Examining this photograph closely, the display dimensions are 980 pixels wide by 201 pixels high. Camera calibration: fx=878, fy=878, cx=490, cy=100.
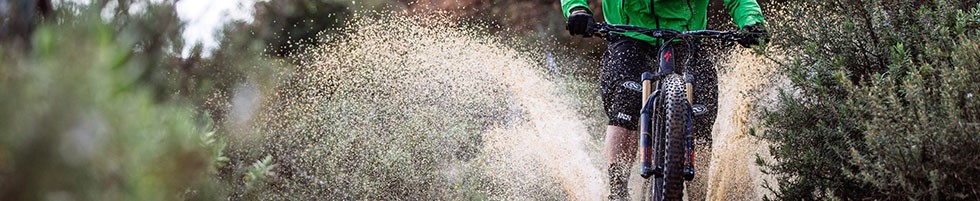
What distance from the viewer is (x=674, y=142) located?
3002 millimetres

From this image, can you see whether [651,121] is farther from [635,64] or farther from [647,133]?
[635,64]

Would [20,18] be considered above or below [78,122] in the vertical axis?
above

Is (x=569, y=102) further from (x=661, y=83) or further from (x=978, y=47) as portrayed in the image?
(x=978, y=47)

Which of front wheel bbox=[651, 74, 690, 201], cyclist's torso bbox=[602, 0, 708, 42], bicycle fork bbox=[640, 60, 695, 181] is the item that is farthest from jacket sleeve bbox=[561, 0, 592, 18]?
front wheel bbox=[651, 74, 690, 201]

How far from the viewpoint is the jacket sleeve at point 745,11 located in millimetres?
3538

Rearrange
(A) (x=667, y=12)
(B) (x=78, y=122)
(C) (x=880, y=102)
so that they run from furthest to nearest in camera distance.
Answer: (A) (x=667, y=12)
(C) (x=880, y=102)
(B) (x=78, y=122)

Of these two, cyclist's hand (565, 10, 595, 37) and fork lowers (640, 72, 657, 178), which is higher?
cyclist's hand (565, 10, 595, 37)

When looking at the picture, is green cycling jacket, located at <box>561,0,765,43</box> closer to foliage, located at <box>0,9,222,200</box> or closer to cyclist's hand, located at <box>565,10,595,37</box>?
cyclist's hand, located at <box>565,10,595,37</box>

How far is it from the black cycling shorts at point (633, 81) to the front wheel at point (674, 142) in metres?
0.53

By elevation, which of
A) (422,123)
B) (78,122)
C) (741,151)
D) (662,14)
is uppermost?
(422,123)

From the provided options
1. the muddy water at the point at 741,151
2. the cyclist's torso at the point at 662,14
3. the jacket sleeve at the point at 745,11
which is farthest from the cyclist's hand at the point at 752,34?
the cyclist's torso at the point at 662,14

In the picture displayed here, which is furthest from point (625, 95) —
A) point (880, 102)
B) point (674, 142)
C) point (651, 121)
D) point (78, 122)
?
point (78, 122)

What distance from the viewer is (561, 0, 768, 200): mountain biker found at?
11.8ft

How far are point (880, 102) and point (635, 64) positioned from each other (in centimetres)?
146
